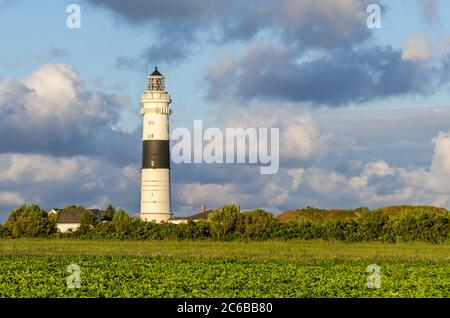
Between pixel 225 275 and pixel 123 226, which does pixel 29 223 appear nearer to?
pixel 123 226

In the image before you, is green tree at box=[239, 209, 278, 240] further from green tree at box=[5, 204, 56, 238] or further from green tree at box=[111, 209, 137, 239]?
green tree at box=[5, 204, 56, 238]

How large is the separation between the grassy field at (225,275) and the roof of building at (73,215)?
57.2 metres

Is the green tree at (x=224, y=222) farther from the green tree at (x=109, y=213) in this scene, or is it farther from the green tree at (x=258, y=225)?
the green tree at (x=109, y=213)

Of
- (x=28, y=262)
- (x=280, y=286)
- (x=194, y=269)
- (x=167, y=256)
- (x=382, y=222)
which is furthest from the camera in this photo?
(x=382, y=222)

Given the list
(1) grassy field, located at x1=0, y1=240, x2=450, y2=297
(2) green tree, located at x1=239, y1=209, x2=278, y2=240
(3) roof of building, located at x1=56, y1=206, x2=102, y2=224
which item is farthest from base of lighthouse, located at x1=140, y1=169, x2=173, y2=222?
(1) grassy field, located at x1=0, y1=240, x2=450, y2=297

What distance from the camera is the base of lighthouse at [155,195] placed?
283ft

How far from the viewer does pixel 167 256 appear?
46719mm

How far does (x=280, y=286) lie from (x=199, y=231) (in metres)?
40.8

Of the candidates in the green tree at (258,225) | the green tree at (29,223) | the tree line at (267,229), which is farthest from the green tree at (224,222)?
the green tree at (29,223)

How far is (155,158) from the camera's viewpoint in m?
86.0

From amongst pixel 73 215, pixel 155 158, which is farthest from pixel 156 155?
pixel 73 215

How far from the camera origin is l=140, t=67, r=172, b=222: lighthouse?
8612 cm
